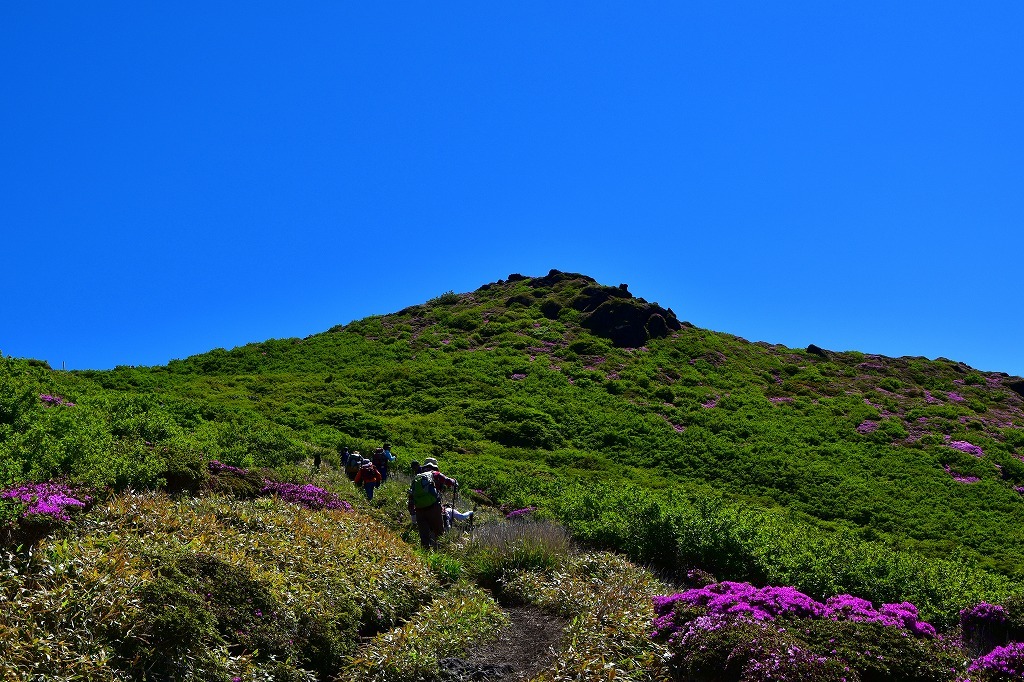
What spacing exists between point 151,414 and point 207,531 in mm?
9094

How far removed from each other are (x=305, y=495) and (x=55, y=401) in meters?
6.96

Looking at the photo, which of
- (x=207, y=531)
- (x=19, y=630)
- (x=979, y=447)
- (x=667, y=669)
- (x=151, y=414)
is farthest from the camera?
(x=979, y=447)

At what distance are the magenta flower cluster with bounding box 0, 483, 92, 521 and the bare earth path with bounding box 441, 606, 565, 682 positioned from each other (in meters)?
4.69

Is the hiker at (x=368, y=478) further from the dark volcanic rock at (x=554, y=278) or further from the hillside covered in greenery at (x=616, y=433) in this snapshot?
the dark volcanic rock at (x=554, y=278)

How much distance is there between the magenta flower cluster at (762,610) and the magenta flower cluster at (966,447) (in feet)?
96.4

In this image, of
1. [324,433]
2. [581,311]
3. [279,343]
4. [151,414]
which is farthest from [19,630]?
[581,311]

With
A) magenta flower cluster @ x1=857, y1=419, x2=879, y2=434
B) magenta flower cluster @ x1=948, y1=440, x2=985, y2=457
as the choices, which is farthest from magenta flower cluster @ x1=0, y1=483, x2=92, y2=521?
magenta flower cluster @ x1=948, y1=440, x2=985, y2=457

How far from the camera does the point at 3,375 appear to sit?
13547mm

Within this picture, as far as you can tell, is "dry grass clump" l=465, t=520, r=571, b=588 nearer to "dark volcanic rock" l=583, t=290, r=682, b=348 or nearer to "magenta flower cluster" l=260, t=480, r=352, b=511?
"magenta flower cluster" l=260, t=480, r=352, b=511

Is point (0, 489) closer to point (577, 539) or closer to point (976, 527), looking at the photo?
point (577, 539)

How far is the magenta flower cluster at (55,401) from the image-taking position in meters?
15.6

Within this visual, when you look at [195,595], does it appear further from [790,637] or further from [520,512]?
[520,512]

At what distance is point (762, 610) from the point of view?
8.47 meters

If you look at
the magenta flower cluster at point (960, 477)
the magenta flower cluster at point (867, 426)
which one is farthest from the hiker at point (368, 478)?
the magenta flower cluster at point (867, 426)
